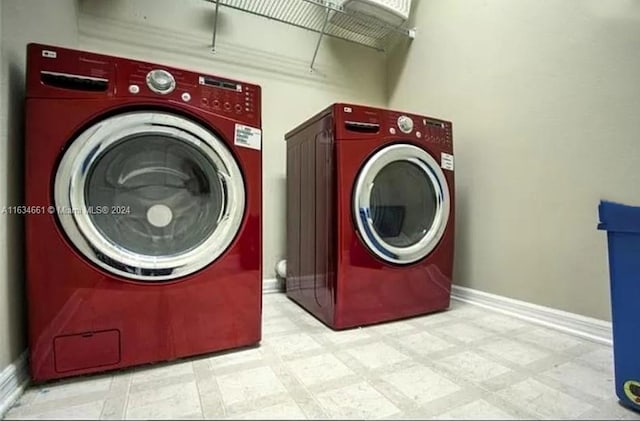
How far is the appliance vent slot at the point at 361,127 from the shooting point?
4.41 ft

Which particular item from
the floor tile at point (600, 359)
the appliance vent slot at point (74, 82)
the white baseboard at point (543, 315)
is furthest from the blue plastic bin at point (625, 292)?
the appliance vent slot at point (74, 82)

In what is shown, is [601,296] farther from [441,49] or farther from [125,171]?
[125,171]

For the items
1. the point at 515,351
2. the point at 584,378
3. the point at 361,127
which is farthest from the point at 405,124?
the point at 584,378

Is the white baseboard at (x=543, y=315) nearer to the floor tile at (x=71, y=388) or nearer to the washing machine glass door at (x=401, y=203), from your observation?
the washing machine glass door at (x=401, y=203)

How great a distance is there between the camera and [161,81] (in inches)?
40.6

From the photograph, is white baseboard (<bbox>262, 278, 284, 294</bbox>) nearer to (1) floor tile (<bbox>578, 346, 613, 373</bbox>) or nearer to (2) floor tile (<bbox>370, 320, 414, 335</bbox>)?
(2) floor tile (<bbox>370, 320, 414, 335</bbox>)

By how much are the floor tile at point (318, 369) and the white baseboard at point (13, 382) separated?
707 millimetres

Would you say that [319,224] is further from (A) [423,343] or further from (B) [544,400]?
(B) [544,400]

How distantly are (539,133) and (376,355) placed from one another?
1.16 m

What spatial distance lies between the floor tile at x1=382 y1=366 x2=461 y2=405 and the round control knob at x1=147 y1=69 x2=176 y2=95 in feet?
3.59

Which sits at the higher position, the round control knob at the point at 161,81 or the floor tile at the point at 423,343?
the round control knob at the point at 161,81

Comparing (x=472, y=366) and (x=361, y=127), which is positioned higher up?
(x=361, y=127)

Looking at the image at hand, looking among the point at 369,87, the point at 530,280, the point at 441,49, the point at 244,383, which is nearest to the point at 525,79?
the point at 441,49

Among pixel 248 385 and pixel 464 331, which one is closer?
pixel 248 385
